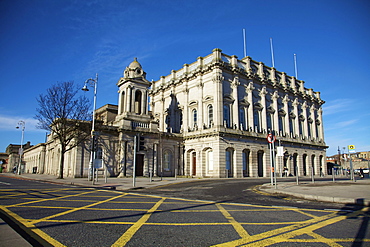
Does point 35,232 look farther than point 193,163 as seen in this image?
No

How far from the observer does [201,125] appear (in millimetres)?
36688

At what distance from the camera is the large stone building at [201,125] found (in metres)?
31.7

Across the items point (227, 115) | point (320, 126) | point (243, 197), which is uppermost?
point (320, 126)

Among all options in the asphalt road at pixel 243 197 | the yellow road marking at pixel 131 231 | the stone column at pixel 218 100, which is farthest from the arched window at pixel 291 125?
the yellow road marking at pixel 131 231

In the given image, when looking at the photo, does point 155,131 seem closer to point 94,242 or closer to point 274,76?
point 274,76

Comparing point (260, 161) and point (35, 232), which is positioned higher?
point (260, 161)

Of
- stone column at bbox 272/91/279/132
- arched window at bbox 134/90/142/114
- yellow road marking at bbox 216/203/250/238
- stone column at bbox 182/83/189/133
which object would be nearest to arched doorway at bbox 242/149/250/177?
stone column at bbox 272/91/279/132

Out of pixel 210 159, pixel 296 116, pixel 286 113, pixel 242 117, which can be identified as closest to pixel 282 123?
pixel 286 113

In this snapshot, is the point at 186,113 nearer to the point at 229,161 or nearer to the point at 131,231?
the point at 229,161

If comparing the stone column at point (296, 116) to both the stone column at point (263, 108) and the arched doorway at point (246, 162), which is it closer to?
the stone column at point (263, 108)

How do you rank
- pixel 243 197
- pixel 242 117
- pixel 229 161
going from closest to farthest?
pixel 243 197, pixel 229 161, pixel 242 117

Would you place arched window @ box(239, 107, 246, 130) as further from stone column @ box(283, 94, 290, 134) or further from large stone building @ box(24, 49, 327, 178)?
stone column @ box(283, 94, 290, 134)

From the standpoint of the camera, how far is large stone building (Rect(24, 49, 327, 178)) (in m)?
31.7

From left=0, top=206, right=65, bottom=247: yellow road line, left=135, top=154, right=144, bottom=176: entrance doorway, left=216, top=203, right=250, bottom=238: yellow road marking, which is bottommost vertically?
left=216, top=203, right=250, bottom=238: yellow road marking
